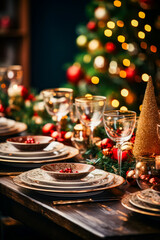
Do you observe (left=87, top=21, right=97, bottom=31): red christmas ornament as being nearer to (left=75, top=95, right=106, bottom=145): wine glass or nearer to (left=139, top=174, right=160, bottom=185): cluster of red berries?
(left=75, top=95, right=106, bottom=145): wine glass

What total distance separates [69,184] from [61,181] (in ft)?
0.10

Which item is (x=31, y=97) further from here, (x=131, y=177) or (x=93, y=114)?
(x=131, y=177)

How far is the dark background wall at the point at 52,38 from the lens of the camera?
16.3ft

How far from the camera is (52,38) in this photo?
520 cm

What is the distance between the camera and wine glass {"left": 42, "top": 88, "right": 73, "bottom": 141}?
1.70 metres

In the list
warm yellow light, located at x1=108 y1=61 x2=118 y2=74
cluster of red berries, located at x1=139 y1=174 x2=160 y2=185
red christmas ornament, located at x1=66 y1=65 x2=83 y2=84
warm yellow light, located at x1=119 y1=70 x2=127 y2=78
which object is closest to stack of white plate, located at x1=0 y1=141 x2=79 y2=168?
cluster of red berries, located at x1=139 y1=174 x2=160 y2=185

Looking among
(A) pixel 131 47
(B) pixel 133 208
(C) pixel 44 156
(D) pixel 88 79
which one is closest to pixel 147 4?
(A) pixel 131 47

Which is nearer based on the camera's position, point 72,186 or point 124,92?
point 72,186

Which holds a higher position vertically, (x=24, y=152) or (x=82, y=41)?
(x=82, y=41)

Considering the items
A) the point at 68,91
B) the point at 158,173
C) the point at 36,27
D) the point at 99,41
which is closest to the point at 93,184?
the point at 158,173

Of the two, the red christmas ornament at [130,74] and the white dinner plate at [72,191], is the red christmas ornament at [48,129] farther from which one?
the red christmas ornament at [130,74]

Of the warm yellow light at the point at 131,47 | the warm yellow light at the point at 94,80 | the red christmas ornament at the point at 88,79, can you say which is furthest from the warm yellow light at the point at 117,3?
the red christmas ornament at the point at 88,79

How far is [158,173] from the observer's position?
42.5 inches

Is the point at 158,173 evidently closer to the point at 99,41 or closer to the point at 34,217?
the point at 34,217
